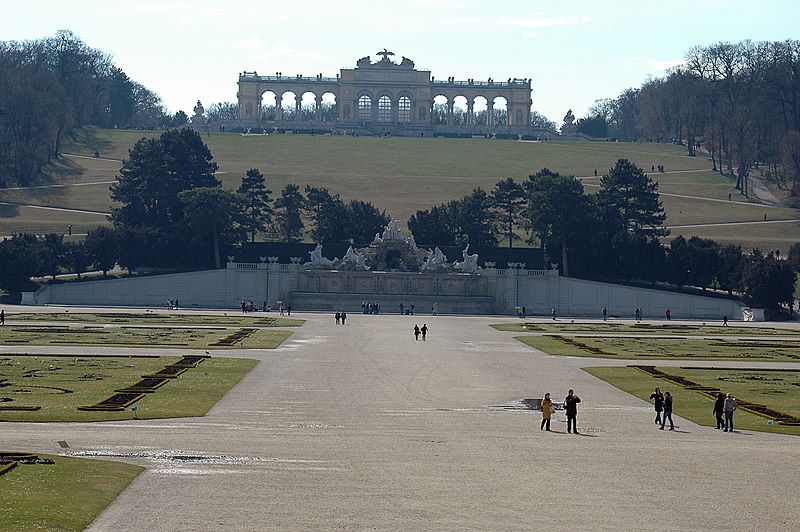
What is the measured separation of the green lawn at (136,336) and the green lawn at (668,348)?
11.7 metres

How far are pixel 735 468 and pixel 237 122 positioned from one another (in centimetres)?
14058

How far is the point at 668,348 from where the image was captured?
57.2 meters

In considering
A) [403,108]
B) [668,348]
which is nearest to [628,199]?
[668,348]

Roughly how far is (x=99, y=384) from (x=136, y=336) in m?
20.4

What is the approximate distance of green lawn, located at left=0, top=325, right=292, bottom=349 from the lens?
53.6 meters

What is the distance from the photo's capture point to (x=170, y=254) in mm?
94250

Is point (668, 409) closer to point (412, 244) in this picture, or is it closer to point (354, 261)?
point (354, 261)

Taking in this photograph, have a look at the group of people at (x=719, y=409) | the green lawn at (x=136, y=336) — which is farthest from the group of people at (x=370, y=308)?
the group of people at (x=719, y=409)

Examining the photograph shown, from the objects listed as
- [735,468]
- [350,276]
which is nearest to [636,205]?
[350,276]

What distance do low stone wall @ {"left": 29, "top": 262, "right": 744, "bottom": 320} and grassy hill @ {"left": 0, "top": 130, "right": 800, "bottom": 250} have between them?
47.3 feet

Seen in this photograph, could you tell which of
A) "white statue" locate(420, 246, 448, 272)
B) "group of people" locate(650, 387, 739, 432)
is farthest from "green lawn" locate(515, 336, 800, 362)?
"white statue" locate(420, 246, 448, 272)

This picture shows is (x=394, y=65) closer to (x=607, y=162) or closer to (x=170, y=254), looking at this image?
(x=607, y=162)

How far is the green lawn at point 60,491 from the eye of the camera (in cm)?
2012

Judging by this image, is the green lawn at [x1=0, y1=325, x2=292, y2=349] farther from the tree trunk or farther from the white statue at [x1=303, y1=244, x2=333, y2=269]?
the tree trunk
